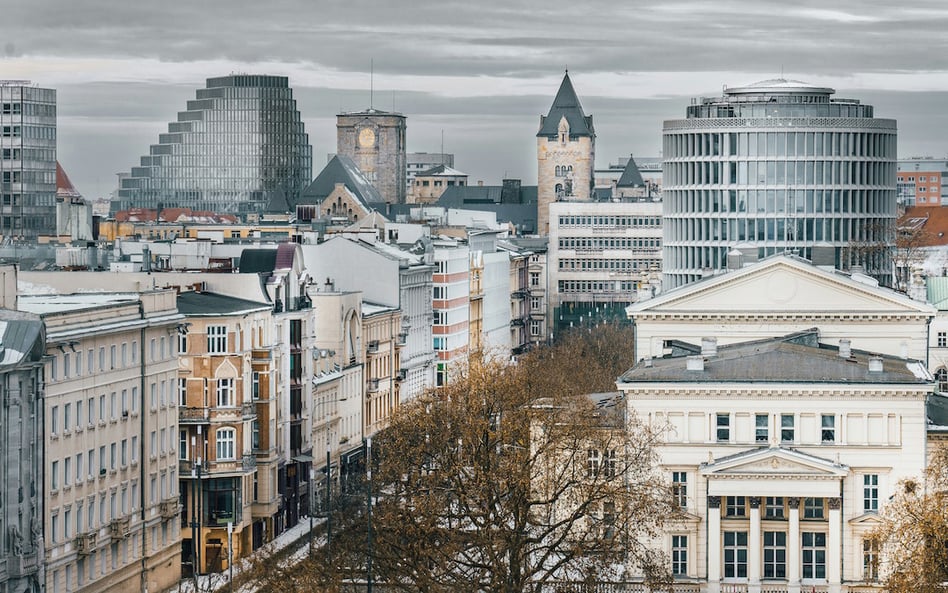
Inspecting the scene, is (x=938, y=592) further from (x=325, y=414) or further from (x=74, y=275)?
(x=325, y=414)

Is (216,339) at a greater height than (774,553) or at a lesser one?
greater

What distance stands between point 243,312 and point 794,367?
27657 mm

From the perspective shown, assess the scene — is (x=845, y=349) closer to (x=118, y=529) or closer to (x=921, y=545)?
(x=921, y=545)

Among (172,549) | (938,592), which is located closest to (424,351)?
(172,549)

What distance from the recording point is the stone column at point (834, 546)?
10831 cm

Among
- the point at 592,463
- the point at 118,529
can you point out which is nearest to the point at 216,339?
the point at 118,529

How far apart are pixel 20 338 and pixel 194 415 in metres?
26.1

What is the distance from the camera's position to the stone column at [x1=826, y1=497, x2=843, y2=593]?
4264 inches

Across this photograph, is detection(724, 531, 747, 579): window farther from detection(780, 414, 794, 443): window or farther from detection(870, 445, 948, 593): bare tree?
detection(870, 445, 948, 593): bare tree

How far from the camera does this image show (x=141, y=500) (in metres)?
107

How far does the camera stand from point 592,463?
105375mm

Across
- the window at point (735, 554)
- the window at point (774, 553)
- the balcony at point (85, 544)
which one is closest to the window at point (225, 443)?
the balcony at point (85, 544)

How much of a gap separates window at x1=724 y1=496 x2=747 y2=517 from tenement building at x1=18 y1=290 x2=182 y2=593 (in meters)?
25.8

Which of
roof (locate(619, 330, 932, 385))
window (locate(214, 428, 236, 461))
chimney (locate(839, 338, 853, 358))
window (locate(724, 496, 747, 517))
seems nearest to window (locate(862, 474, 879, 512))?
roof (locate(619, 330, 932, 385))
